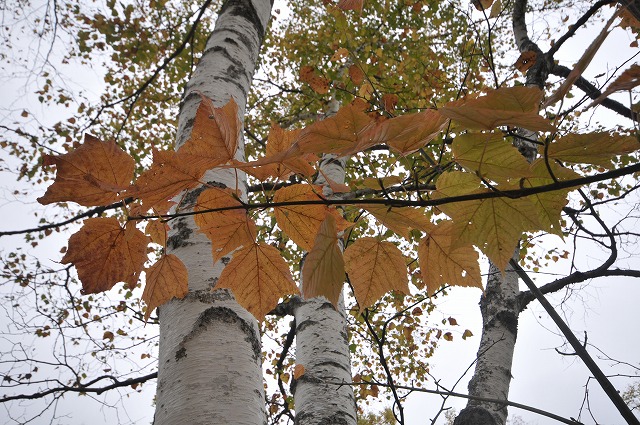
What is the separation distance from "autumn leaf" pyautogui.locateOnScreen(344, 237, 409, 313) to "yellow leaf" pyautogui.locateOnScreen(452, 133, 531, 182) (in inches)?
9.5

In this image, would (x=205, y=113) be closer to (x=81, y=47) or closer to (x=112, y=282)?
(x=112, y=282)

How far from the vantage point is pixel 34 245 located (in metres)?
6.14

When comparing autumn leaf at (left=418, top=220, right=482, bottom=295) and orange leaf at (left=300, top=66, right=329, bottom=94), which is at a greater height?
orange leaf at (left=300, top=66, right=329, bottom=94)

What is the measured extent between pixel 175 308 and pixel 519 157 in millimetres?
916

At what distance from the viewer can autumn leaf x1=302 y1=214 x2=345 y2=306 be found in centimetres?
53

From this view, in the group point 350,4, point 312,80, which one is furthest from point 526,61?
point 350,4

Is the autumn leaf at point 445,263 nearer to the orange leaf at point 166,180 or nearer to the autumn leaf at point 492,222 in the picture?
the autumn leaf at point 492,222

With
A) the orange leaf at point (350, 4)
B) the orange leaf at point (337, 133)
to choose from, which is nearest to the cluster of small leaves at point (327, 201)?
the orange leaf at point (337, 133)

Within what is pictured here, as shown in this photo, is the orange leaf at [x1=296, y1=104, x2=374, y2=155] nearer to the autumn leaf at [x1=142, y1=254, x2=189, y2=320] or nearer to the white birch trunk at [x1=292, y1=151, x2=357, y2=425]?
the autumn leaf at [x1=142, y1=254, x2=189, y2=320]

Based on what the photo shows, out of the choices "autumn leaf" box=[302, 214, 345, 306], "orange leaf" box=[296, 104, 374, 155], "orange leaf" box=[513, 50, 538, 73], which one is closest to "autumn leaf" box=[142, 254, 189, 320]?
"autumn leaf" box=[302, 214, 345, 306]

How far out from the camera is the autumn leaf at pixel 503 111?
0.36 meters

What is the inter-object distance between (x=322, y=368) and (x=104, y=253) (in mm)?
1384

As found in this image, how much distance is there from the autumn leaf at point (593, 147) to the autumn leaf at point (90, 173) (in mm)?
582

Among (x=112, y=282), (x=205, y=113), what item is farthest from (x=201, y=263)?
(x=205, y=113)
